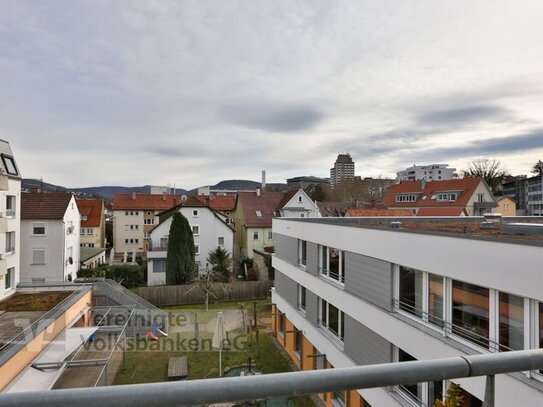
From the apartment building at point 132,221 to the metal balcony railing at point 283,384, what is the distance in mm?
46564

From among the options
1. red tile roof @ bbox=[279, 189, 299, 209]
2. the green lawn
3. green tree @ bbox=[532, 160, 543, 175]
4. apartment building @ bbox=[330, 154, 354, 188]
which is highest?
apartment building @ bbox=[330, 154, 354, 188]

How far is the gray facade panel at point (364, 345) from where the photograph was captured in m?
10.1

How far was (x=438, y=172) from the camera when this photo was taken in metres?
109

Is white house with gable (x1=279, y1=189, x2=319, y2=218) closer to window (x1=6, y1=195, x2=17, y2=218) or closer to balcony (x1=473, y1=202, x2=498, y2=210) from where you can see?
balcony (x1=473, y1=202, x2=498, y2=210)

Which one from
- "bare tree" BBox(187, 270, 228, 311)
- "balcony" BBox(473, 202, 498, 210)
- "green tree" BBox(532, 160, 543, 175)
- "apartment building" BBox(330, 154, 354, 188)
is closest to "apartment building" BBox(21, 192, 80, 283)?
"bare tree" BBox(187, 270, 228, 311)

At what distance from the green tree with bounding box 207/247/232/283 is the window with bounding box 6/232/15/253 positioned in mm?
14092

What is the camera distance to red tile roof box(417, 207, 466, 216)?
40.3 meters

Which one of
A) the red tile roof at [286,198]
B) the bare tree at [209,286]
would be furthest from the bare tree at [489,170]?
the bare tree at [209,286]

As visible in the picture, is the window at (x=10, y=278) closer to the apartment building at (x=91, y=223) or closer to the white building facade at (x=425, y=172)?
the apartment building at (x=91, y=223)

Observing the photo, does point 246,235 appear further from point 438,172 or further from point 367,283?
point 438,172

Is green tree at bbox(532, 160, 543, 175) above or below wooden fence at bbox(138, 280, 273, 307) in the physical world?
above

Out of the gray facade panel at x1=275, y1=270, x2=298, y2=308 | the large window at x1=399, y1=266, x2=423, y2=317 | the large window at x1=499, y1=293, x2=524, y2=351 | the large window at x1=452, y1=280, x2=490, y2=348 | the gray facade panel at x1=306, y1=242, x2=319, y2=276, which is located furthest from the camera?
the gray facade panel at x1=275, y1=270, x2=298, y2=308

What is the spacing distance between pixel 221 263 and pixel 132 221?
2008cm

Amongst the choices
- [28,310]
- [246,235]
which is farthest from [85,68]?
[246,235]
